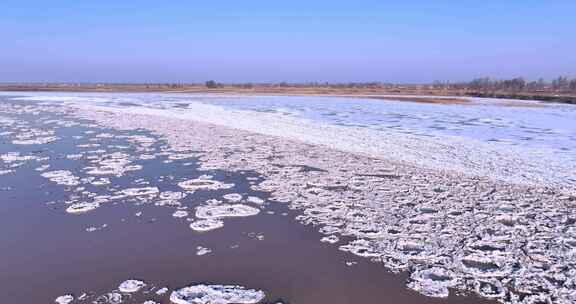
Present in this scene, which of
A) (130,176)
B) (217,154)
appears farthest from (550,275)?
(217,154)

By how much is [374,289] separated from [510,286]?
1.28m

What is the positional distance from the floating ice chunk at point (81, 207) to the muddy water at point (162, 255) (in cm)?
14

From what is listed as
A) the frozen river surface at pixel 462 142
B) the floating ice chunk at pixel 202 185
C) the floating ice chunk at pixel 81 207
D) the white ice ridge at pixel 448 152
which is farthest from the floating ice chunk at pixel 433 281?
the frozen river surface at pixel 462 142

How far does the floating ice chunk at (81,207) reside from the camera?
6.31 m

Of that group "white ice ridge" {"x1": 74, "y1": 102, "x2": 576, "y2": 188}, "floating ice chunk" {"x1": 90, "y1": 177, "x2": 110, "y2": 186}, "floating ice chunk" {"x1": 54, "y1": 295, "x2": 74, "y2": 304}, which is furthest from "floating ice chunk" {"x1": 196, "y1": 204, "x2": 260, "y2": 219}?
"white ice ridge" {"x1": 74, "y1": 102, "x2": 576, "y2": 188}

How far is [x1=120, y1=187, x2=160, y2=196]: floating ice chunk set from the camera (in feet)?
24.1

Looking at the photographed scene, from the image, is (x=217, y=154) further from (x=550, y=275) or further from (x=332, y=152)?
(x=550, y=275)

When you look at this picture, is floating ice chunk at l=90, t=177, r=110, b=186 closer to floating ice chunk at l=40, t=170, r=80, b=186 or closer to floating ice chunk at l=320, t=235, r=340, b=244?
floating ice chunk at l=40, t=170, r=80, b=186

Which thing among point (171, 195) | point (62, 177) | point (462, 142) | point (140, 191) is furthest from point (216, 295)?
point (462, 142)

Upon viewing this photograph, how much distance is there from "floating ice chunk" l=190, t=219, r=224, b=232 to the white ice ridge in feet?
17.9

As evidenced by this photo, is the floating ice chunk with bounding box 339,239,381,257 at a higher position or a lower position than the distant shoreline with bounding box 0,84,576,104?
lower

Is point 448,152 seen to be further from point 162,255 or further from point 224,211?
point 162,255

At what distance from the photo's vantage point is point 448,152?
1170cm

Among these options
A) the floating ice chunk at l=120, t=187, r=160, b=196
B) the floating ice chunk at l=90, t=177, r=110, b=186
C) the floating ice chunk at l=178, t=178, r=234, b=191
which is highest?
the floating ice chunk at l=90, t=177, r=110, b=186
